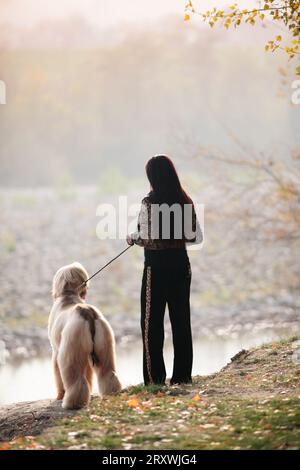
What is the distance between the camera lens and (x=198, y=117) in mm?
36781

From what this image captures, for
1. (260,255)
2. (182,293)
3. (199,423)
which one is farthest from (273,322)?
(199,423)

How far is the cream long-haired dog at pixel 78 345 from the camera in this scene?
6.87 meters

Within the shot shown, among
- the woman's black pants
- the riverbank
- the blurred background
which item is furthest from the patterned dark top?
the blurred background

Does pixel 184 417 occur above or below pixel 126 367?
below

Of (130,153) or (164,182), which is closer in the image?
(164,182)

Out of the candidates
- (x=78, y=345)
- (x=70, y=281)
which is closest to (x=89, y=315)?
(x=78, y=345)

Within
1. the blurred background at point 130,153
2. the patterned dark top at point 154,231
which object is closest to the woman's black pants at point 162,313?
the patterned dark top at point 154,231

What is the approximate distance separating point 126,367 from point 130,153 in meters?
24.3

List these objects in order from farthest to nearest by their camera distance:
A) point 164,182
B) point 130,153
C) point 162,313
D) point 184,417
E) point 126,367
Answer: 1. point 130,153
2. point 126,367
3. point 162,313
4. point 164,182
5. point 184,417

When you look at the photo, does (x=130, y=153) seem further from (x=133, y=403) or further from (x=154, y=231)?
(x=133, y=403)

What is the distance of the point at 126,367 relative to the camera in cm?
1351

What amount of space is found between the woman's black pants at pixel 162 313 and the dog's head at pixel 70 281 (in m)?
0.61

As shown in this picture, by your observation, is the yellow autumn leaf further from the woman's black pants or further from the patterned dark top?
the patterned dark top

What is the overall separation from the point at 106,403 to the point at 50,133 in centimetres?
3215
